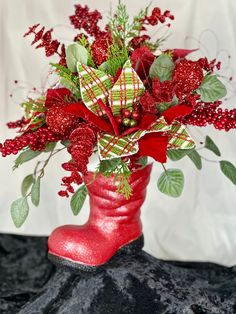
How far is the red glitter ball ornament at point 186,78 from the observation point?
0.94m

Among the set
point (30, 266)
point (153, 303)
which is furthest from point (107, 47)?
point (30, 266)

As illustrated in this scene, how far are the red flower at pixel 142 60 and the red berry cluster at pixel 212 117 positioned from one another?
0.11 m

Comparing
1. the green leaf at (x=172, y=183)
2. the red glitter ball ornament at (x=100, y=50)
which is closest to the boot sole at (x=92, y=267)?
the green leaf at (x=172, y=183)

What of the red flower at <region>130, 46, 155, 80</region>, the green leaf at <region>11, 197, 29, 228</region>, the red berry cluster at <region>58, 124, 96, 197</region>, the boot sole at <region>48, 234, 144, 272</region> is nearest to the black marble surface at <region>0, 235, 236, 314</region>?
the boot sole at <region>48, 234, 144, 272</region>

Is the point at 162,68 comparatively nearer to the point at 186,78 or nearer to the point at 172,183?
the point at 186,78

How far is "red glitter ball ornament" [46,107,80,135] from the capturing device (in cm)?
96

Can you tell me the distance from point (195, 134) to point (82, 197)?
49cm

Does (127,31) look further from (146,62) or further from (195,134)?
(195,134)

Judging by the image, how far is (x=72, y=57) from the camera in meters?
0.97

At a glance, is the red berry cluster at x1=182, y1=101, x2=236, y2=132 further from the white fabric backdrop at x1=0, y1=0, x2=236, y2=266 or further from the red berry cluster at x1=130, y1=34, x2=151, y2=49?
the white fabric backdrop at x1=0, y1=0, x2=236, y2=266

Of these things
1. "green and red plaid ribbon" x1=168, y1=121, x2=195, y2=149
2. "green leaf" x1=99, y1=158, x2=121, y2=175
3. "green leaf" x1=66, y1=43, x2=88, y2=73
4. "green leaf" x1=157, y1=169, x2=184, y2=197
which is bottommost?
"green leaf" x1=157, y1=169, x2=184, y2=197

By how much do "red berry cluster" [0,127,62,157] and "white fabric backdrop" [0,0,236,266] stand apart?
547 mm

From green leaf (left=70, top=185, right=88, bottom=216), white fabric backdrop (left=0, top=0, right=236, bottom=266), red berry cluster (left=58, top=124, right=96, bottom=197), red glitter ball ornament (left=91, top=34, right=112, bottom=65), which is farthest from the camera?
white fabric backdrop (left=0, top=0, right=236, bottom=266)

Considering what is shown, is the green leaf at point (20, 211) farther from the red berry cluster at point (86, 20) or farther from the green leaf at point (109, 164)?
the red berry cluster at point (86, 20)
